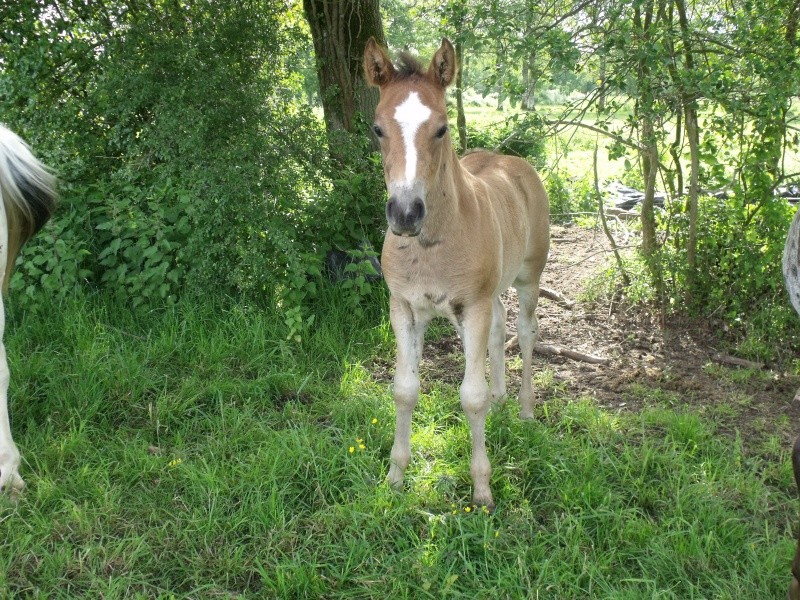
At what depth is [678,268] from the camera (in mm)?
4957

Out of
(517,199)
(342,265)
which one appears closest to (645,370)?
(517,199)

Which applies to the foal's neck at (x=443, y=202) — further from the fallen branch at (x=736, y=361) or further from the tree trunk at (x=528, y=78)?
the fallen branch at (x=736, y=361)

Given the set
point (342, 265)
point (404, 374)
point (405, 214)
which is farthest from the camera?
point (342, 265)

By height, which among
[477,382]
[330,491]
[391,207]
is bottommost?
[330,491]

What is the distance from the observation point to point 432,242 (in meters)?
3.07

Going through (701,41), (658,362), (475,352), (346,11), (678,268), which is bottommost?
(658,362)

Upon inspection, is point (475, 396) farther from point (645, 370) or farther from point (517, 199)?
point (645, 370)

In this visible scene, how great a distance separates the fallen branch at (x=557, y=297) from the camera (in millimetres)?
5551

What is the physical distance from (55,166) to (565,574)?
4163 millimetres

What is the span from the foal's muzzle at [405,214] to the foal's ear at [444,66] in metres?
0.72

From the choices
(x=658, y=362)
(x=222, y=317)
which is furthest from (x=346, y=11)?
(x=658, y=362)

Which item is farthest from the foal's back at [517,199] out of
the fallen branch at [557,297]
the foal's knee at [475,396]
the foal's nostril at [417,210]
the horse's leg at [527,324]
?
the fallen branch at [557,297]

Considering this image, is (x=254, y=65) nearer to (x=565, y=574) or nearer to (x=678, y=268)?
(x=678, y=268)

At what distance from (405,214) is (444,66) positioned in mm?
844
